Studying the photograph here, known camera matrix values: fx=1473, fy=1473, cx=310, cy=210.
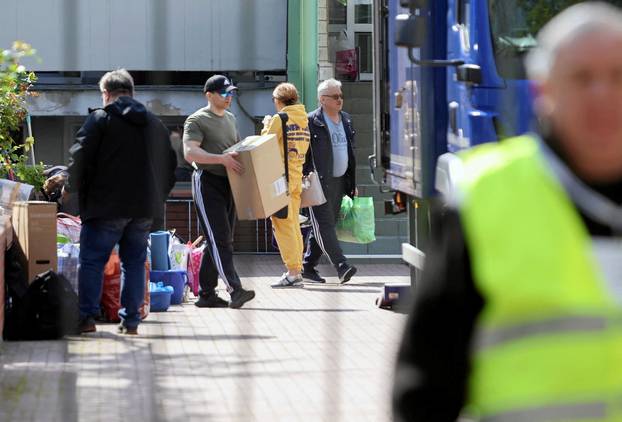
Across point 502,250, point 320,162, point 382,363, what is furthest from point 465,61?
point 502,250

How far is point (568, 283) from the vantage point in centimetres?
213

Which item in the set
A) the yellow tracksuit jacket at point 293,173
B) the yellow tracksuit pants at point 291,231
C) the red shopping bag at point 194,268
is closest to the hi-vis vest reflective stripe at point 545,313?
the red shopping bag at point 194,268

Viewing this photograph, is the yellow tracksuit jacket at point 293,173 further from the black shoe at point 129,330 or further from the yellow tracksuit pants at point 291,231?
the black shoe at point 129,330

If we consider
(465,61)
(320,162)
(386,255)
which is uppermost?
(465,61)

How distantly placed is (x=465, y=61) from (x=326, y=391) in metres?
2.05

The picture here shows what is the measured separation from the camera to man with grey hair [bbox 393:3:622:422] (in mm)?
2143

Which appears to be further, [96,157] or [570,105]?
[96,157]

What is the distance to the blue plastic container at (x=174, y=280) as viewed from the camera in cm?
1141

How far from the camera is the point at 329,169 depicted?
13.4 metres

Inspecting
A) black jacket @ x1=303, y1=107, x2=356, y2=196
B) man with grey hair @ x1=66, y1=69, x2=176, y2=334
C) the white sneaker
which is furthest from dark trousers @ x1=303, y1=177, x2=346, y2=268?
man with grey hair @ x1=66, y1=69, x2=176, y2=334

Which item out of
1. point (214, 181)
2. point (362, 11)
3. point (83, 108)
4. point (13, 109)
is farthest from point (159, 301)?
point (83, 108)

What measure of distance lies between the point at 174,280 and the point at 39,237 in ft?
6.05

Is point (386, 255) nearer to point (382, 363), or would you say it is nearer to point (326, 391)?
point (382, 363)

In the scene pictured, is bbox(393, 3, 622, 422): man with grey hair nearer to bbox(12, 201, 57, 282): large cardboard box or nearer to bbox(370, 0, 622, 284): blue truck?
bbox(370, 0, 622, 284): blue truck
